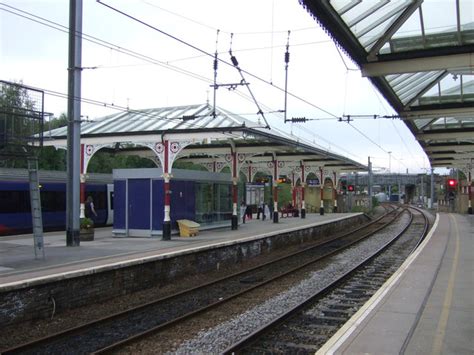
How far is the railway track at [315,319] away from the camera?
24.9 feet

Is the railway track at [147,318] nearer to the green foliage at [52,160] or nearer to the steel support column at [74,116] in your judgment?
the steel support column at [74,116]

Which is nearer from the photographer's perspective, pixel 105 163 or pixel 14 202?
pixel 14 202

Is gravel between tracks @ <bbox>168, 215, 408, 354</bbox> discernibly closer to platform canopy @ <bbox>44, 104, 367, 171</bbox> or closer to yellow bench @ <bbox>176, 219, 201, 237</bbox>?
yellow bench @ <bbox>176, 219, 201, 237</bbox>

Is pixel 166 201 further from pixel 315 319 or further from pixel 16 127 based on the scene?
pixel 315 319

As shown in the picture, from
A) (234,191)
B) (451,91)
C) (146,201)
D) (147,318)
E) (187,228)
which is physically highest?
(451,91)

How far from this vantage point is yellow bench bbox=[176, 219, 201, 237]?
20.5m

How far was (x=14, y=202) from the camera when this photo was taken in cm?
2072

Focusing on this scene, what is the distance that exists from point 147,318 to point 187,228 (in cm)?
1083

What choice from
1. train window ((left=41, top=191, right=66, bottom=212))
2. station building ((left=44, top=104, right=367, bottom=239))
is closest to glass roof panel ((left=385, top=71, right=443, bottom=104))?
station building ((left=44, top=104, right=367, bottom=239))

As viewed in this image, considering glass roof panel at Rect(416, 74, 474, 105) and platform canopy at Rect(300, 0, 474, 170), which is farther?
glass roof panel at Rect(416, 74, 474, 105)

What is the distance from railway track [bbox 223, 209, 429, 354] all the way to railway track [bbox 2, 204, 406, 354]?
171 cm

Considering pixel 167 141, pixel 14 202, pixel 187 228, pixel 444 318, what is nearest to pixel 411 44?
pixel 444 318

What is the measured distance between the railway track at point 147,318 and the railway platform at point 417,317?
3.36m

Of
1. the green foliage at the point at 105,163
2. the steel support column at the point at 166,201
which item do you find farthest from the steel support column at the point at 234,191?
the green foliage at the point at 105,163
